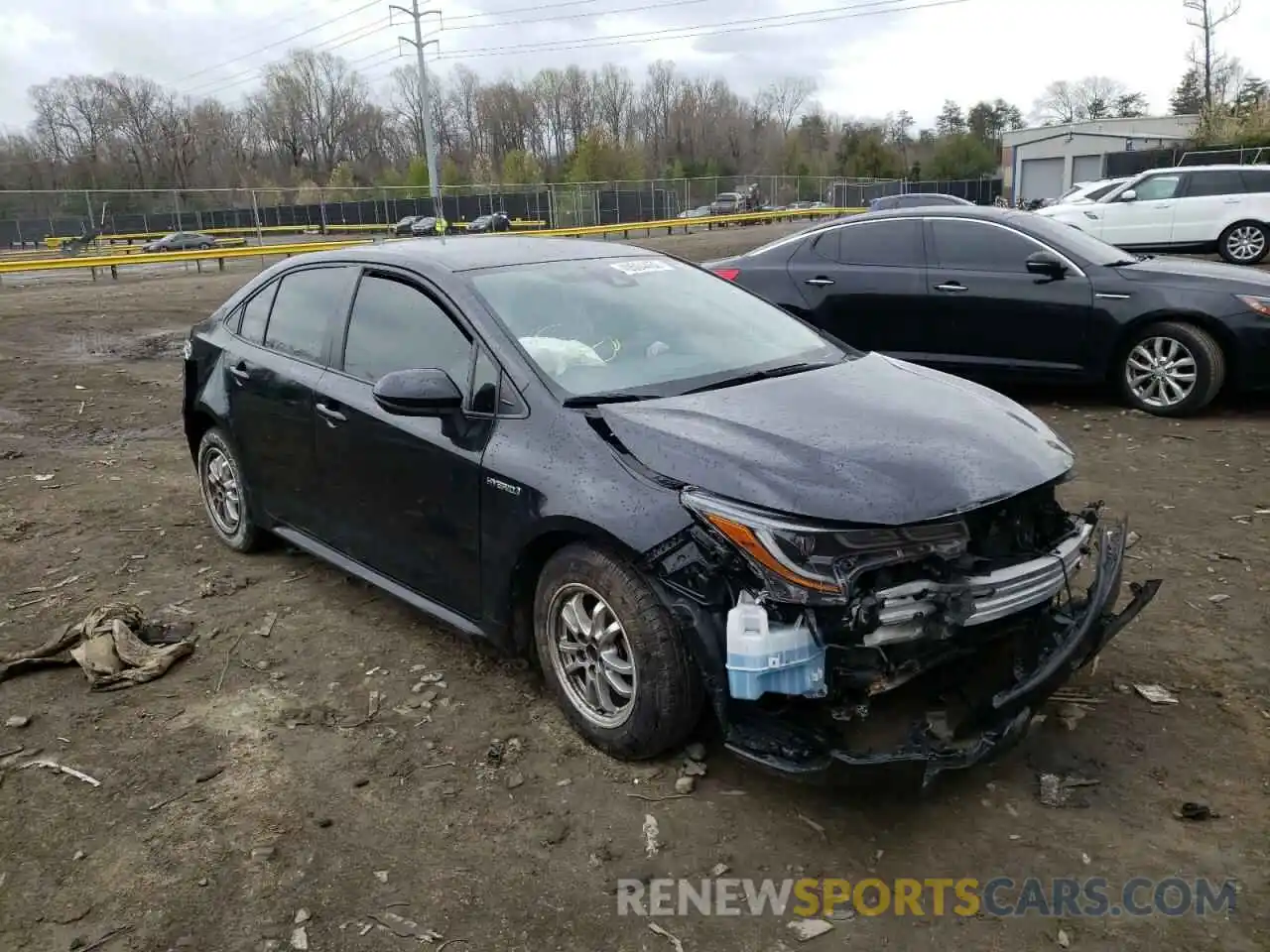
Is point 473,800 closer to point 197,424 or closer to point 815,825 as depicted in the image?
point 815,825

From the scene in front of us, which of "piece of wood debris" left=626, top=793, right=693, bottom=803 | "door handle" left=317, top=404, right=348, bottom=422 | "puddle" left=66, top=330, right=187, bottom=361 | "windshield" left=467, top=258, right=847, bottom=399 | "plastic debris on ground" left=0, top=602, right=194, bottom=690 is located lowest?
"piece of wood debris" left=626, top=793, right=693, bottom=803

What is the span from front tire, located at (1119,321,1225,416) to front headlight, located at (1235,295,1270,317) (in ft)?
1.06

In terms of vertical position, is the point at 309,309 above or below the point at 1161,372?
above

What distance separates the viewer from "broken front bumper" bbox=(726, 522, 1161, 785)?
2.65 meters

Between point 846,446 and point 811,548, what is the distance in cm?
45

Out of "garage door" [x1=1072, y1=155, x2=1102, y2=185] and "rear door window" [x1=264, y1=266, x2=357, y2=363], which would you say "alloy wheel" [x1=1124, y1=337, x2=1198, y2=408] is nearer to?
"rear door window" [x1=264, y1=266, x2=357, y2=363]

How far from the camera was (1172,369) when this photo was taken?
7266 millimetres

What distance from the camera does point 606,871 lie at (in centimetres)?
281

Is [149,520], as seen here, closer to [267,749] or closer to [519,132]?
[267,749]

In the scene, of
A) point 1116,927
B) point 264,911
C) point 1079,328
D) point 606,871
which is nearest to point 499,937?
point 606,871

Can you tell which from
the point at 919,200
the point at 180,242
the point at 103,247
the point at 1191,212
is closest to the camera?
the point at 1191,212

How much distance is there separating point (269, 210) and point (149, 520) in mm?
36161

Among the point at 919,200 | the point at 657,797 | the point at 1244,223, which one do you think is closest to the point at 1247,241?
the point at 1244,223

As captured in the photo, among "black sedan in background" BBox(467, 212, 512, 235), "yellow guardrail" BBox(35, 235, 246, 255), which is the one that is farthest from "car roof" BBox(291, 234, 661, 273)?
"black sedan in background" BBox(467, 212, 512, 235)
